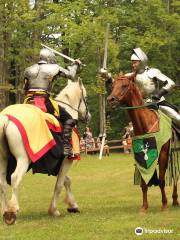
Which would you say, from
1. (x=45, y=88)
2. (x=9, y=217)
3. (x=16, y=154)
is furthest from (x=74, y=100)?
(x=9, y=217)

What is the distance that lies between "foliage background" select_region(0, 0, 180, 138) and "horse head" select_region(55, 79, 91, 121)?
61.2 ft

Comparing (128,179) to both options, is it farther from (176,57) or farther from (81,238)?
(176,57)

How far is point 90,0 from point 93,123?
28.9 feet

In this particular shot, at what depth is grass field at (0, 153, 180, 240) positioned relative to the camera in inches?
333

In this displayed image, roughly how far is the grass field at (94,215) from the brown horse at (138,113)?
69 cm

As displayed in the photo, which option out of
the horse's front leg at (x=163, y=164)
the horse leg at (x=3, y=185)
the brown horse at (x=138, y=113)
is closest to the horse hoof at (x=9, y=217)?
the horse leg at (x=3, y=185)

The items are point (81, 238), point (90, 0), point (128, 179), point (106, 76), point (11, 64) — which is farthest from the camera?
point (11, 64)

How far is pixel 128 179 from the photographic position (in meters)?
17.0

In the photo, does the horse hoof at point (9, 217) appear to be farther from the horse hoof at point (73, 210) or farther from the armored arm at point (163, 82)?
the armored arm at point (163, 82)

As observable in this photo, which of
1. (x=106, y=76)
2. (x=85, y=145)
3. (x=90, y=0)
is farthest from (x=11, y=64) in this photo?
(x=106, y=76)

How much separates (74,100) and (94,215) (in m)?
2.14

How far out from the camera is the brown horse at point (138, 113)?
32.8 ft

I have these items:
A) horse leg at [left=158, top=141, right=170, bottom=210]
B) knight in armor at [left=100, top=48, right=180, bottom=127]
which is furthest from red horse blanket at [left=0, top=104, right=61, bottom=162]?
horse leg at [left=158, top=141, right=170, bottom=210]

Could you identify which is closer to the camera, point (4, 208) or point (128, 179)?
point (4, 208)
